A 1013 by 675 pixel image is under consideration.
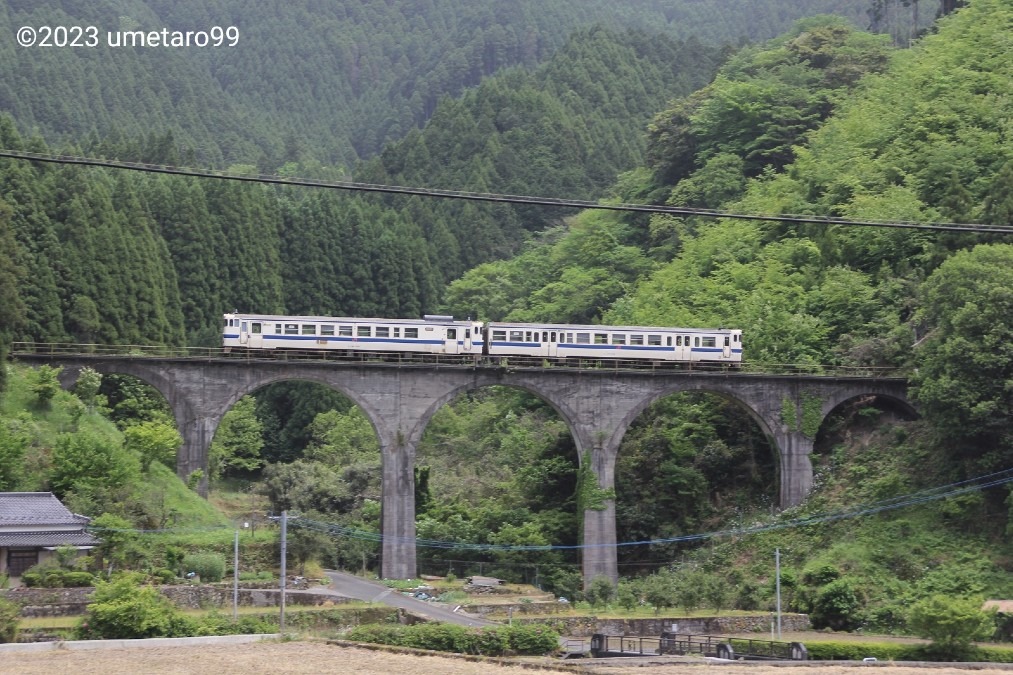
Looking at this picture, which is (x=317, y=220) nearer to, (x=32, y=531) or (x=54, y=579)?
(x=32, y=531)

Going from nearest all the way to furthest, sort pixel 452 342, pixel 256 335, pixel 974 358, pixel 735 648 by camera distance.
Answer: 1. pixel 735 648
2. pixel 974 358
3. pixel 256 335
4. pixel 452 342

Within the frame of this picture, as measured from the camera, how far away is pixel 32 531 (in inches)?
1687

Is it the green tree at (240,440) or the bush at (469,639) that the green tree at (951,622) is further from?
the green tree at (240,440)

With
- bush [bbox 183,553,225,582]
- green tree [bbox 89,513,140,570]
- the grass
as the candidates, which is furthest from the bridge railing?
the grass

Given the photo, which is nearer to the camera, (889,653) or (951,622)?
A: (889,653)

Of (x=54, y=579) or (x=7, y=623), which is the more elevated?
(x=54, y=579)

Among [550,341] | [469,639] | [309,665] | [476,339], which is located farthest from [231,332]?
[309,665]

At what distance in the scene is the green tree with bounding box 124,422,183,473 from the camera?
51.7 meters

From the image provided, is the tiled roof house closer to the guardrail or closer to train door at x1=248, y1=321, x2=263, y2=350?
train door at x1=248, y1=321, x2=263, y2=350

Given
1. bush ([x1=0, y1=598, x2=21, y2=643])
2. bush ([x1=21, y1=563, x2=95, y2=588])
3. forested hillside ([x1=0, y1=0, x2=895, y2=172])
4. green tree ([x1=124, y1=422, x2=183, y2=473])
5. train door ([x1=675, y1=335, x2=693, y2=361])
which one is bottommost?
bush ([x1=0, y1=598, x2=21, y2=643])

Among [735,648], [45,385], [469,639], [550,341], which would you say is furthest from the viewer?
[550,341]

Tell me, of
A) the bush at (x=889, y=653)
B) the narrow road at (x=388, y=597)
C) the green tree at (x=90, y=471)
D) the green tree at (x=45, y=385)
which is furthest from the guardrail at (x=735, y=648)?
the green tree at (x=45, y=385)

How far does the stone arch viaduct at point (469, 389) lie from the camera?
5338 centimetres

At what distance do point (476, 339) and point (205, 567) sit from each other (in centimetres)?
1522
